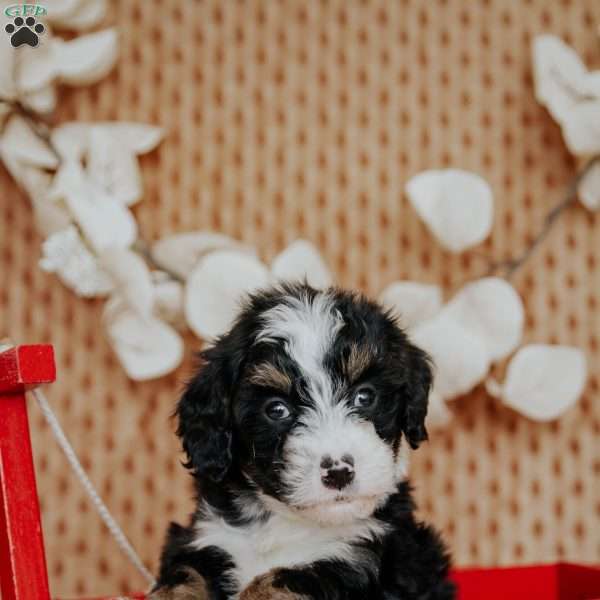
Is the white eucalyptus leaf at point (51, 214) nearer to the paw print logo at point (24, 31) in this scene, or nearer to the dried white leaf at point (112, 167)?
the dried white leaf at point (112, 167)

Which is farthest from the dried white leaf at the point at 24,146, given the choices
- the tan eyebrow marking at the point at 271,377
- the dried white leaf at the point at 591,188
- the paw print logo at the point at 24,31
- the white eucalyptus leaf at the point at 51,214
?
the dried white leaf at the point at 591,188

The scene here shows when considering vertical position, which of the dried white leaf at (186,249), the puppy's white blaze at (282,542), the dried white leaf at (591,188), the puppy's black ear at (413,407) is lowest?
the puppy's white blaze at (282,542)

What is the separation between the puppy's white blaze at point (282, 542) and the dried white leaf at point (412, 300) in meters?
1.09

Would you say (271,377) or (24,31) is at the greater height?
(24,31)

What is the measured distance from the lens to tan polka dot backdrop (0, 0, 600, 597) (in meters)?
3.10

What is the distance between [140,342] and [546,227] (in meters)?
1.37

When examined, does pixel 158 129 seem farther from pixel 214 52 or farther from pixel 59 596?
pixel 59 596

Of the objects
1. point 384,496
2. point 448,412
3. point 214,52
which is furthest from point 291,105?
point 384,496

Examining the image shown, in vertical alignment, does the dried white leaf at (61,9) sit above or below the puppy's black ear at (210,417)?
above

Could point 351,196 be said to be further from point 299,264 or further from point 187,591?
point 187,591

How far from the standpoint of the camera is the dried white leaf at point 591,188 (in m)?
3.16

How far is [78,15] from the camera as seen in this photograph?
3027 mm

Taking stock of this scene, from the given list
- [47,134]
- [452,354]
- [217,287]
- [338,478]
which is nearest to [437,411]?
[452,354]

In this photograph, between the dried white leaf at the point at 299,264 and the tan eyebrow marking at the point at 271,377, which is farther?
the dried white leaf at the point at 299,264
